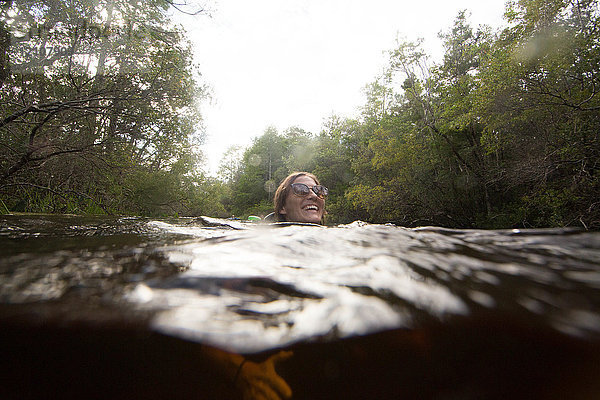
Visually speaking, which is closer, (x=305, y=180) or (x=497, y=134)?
(x=305, y=180)

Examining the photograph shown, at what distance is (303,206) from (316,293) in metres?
4.00

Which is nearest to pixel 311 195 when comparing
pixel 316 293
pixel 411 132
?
pixel 316 293

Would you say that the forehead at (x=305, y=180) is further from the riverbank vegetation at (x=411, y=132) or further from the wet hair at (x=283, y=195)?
the riverbank vegetation at (x=411, y=132)

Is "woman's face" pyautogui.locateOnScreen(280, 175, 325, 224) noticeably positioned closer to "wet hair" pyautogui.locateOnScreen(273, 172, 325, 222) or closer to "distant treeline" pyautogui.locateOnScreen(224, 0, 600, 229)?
"wet hair" pyautogui.locateOnScreen(273, 172, 325, 222)

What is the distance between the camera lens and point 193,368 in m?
0.70

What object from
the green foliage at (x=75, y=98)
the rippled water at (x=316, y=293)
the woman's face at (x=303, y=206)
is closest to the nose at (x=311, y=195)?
the woman's face at (x=303, y=206)

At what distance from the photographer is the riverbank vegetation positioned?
18.6 ft

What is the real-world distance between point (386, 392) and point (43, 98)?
8.35 meters

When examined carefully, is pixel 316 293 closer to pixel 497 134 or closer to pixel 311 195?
pixel 311 195

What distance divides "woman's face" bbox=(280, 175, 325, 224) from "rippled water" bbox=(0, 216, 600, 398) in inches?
131

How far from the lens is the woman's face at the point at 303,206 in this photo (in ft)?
16.2

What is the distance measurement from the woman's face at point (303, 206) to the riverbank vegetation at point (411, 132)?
3.68 m

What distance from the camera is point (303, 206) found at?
497 centimetres

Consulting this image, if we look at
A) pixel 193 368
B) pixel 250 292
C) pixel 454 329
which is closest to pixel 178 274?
pixel 250 292
